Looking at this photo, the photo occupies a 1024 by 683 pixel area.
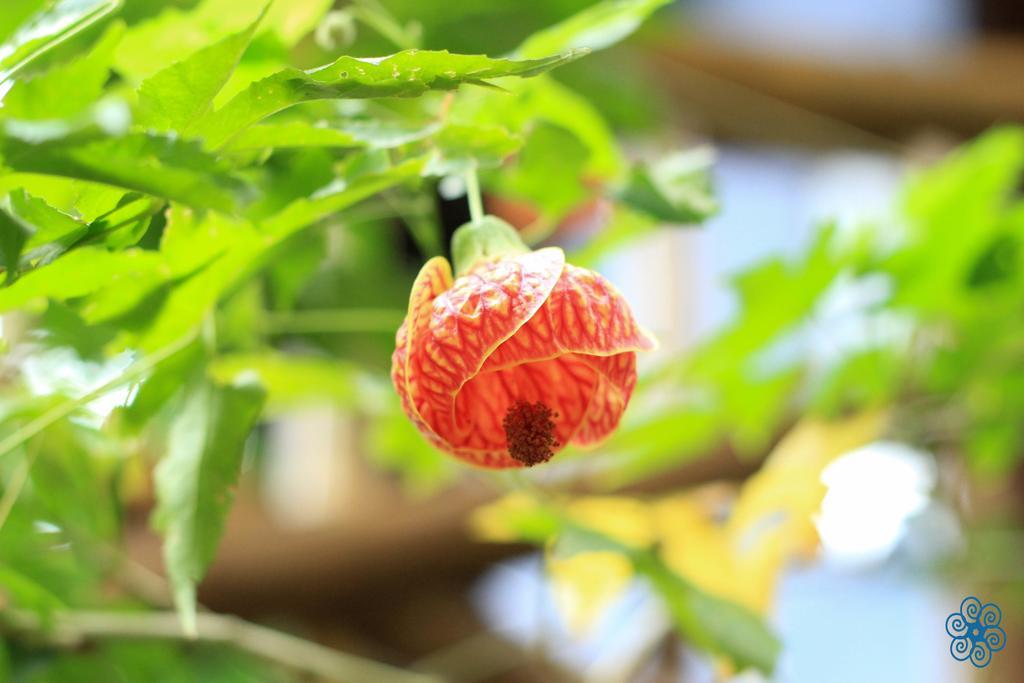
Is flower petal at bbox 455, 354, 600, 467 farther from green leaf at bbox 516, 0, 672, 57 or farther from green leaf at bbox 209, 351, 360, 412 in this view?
green leaf at bbox 209, 351, 360, 412

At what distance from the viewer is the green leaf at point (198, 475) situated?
281 millimetres

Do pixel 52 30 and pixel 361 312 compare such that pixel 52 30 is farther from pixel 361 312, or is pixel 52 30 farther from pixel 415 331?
pixel 361 312

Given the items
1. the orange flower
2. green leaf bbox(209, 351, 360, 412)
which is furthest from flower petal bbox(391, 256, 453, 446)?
green leaf bbox(209, 351, 360, 412)

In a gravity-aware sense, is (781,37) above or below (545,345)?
below

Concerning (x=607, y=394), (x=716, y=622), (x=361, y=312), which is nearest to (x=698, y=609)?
(x=716, y=622)

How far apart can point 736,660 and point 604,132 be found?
0.69 ft

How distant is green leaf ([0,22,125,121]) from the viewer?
192mm

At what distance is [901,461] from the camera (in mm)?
670

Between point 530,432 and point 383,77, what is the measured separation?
0.09 meters

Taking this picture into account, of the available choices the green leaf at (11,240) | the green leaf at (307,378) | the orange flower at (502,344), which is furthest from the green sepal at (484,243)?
the green leaf at (307,378)

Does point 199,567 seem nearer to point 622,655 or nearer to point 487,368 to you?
point 487,368

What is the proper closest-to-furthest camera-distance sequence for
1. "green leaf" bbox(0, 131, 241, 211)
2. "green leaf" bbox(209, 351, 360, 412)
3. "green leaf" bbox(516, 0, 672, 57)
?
"green leaf" bbox(0, 131, 241, 211)
"green leaf" bbox(516, 0, 672, 57)
"green leaf" bbox(209, 351, 360, 412)

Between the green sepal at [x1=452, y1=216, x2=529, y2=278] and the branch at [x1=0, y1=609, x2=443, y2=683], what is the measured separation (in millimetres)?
188

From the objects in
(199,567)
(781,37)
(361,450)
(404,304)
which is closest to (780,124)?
(781,37)
